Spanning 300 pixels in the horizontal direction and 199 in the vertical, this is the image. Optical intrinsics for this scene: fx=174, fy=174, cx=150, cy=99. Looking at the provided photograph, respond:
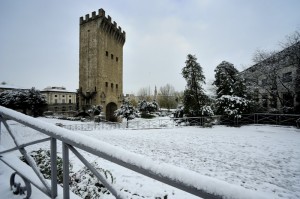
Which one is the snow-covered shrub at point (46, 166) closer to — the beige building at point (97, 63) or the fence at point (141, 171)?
the fence at point (141, 171)

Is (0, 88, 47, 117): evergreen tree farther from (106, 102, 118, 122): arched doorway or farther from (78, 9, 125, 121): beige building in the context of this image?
(106, 102, 118, 122): arched doorway

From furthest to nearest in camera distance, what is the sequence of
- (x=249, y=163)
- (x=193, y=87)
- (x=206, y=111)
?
(x=193, y=87) < (x=206, y=111) < (x=249, y=163)

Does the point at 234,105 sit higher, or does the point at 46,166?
the point at 234,105

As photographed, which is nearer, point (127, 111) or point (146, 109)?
point (127, 111)

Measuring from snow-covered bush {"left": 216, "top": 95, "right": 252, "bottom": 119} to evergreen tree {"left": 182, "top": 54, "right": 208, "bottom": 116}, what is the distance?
2274 millimetres

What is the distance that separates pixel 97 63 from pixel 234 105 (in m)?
20.7

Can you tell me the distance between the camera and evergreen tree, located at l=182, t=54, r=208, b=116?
70.1 feet

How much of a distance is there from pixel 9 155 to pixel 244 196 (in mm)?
3229

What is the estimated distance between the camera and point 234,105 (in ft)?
65.9

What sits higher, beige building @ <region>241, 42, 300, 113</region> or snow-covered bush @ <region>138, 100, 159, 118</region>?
beige building @ <region>241, 42, 300, 113</region>

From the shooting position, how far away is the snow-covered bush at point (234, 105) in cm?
1977

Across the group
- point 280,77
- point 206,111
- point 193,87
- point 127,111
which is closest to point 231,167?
point 206,111

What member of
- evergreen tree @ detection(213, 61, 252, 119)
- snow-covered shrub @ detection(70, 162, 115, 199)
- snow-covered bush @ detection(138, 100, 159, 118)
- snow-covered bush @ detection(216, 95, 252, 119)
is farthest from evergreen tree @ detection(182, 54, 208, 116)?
snow-covered bush @ detection(138, 100, 159, 118)

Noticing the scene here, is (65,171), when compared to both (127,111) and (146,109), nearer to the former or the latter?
(127,111)
